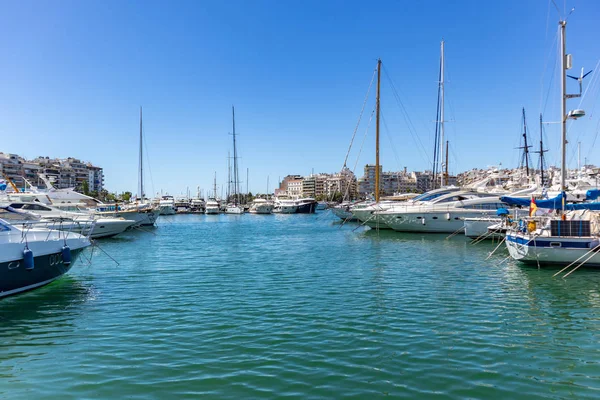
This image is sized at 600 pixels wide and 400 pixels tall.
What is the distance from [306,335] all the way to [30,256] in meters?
10.0

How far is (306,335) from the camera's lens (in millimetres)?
9703

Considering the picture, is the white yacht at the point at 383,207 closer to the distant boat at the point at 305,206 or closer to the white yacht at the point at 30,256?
the white yacht at the point at 30,256

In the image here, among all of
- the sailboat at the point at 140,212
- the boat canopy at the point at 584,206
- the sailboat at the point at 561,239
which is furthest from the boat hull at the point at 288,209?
the sailboat at the point at 561,239

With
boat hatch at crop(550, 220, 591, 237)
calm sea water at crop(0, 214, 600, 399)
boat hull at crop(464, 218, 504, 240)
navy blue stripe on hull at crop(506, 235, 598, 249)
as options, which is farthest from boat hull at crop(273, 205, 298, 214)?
boat hatch at crop(550, 220, 591, 237)

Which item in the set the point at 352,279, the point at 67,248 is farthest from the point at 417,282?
the point at 67,248

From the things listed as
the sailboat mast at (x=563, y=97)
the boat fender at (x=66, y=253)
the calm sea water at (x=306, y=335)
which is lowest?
the calm sea water at (x=306, y=335)

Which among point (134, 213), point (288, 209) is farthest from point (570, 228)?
point (288, 209)

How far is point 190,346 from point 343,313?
449 cm

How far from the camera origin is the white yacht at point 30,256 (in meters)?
13.2

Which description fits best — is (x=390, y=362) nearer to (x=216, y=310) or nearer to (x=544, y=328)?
(x=544, y=328)

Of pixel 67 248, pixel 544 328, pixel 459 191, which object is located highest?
pixel 459 191

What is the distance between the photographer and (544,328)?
406 inches

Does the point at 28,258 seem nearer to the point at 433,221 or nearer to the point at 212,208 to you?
the point at 433,221

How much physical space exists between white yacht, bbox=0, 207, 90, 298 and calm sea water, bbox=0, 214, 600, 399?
1.75ft
